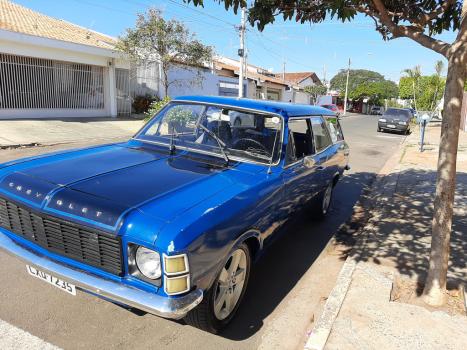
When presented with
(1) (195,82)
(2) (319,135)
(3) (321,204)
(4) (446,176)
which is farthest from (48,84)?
(4) (446,176)

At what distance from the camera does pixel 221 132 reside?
3.93 metres

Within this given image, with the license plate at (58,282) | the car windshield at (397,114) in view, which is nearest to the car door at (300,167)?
the license plate at (58,282)

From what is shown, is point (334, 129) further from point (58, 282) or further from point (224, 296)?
point (58, 282)

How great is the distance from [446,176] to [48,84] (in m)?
17.7

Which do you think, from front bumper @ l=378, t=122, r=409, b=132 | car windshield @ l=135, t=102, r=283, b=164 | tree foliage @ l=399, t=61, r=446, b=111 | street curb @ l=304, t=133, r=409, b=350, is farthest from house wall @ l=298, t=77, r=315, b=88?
street curb @ l=304, t=133, r=409, b=350

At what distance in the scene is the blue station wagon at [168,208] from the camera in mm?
2393

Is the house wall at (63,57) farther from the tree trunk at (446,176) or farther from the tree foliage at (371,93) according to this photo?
the tree foliage at (371,93)

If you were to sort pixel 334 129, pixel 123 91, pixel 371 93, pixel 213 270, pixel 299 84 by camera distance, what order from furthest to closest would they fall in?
pixel 371 93
pixel 299 84
pixel 123 91
pixel 334 129
pixel 213 270

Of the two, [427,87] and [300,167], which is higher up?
[427,87]

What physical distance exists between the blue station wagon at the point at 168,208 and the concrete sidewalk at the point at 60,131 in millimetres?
8961

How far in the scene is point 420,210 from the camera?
6.48 metres

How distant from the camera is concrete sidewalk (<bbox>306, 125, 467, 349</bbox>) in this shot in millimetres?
3012

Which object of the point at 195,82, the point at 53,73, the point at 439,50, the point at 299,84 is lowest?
the point at 439,50

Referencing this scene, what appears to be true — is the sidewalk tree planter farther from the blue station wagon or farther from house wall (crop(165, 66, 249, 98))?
house wall (crop(165, 66, 249, 98))
